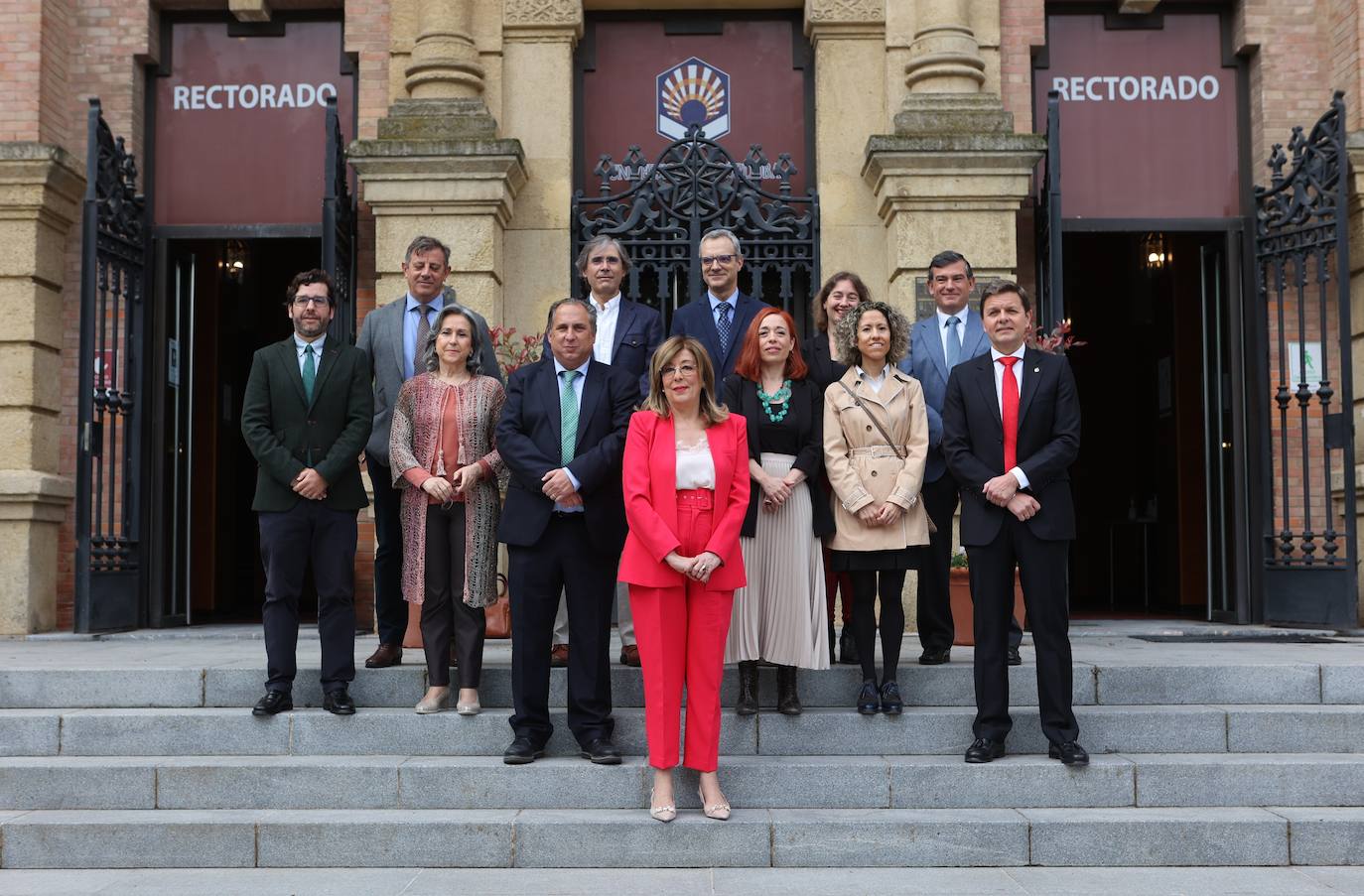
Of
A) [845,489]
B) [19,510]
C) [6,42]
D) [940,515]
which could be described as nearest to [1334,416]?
[940,515]

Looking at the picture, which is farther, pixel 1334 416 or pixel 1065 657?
pixel 1334 416

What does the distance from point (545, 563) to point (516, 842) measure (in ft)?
4.13

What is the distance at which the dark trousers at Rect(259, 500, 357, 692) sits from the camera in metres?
6.41

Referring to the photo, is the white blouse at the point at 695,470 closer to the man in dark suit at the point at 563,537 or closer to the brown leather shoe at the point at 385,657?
the man in dark suit at the point at 563,537

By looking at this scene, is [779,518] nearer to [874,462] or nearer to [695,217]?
[874,462]

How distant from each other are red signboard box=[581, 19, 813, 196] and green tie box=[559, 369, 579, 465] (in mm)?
4722

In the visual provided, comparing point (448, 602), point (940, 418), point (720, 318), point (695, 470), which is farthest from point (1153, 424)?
point (448, 602)

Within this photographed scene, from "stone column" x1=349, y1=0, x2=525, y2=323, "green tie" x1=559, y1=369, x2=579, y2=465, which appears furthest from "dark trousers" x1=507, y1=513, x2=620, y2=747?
"stone column" x1=349, y1=0, x2=525, y2=323

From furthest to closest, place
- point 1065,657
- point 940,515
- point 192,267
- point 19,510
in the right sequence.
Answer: point 192,267 → point 19,510 → point 940,515 → point 1065,657

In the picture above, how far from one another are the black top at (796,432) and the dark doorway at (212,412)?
6.37 m

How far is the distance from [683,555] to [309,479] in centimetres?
197

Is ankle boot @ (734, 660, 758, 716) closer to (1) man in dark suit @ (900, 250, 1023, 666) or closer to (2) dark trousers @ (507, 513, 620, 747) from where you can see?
(2) dark trousers @ (507, 513, 620, 747)

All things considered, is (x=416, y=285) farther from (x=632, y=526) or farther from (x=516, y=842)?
(x=516, y=842)

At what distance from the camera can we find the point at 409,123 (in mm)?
9969
